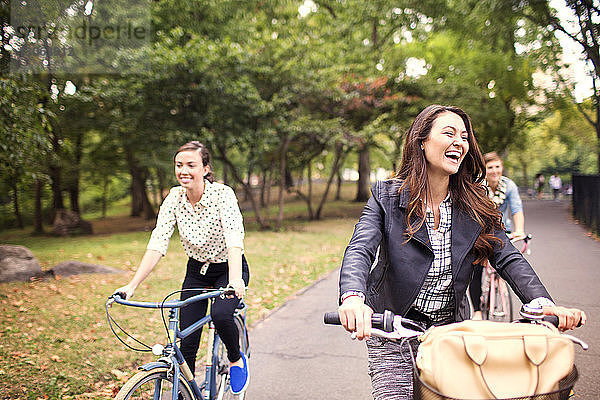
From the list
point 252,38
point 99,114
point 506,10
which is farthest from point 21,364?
point 99,114

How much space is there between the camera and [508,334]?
1581 mm

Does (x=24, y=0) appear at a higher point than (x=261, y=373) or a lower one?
higher

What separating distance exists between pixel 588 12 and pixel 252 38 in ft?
38.1

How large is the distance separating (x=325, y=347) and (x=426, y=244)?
12.4ft

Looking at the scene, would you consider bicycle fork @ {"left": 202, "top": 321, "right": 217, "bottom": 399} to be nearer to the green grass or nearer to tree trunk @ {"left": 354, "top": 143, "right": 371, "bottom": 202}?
the green grass

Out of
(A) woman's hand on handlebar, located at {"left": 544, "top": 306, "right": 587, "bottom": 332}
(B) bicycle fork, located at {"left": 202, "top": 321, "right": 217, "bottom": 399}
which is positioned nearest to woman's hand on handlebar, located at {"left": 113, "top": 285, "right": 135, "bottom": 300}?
(B) bicycle fork, located at {"left": 202, "top": 321, "right": 217, "bottom": 399}

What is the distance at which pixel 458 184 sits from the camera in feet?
8.24

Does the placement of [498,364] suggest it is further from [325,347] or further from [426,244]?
[325,347]

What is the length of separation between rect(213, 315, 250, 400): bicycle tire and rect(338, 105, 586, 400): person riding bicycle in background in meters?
1.79

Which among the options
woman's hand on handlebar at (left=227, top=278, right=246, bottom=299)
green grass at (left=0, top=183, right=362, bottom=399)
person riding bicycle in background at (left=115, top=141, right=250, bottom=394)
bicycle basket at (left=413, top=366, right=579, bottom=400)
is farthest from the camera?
green grass at (left=0, top=183, right=362, bottom=399)

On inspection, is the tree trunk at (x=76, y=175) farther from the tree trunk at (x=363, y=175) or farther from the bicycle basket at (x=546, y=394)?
the bicycle basket at (x=546, y=394)

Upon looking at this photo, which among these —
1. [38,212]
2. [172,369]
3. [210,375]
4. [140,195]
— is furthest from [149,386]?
[140,195]

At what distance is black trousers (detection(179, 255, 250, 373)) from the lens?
353cm

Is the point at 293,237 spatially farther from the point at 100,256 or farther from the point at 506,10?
the point at 506,10
